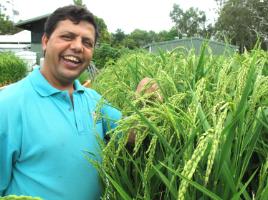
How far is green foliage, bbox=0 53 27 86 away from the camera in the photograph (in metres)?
14.8

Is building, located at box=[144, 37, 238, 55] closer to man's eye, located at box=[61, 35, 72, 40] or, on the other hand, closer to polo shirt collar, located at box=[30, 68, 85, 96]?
man's eye, located at box=[61, 35, 72, 40]

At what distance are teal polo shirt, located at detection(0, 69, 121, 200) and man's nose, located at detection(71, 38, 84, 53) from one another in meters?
0.27

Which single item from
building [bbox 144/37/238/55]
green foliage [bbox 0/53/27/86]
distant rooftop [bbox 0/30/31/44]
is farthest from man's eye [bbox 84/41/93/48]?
distant rooftop [bbox 0/30/31/44]

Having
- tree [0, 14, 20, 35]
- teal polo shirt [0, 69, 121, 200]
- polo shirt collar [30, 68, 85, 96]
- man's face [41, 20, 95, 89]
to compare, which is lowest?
tree [0, 14, 20, 35]

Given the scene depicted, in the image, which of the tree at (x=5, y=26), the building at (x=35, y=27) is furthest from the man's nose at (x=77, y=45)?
the tree at (x=5, y=26)

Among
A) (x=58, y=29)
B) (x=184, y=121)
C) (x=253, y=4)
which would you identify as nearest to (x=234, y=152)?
(x=184, y=121)

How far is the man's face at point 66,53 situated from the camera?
7.68ft

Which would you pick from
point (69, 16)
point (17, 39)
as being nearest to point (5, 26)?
point (17, 39)

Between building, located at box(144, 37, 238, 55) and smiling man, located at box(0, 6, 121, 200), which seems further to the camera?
building, located at box(144, 37, 238, 55)

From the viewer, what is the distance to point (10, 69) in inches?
596

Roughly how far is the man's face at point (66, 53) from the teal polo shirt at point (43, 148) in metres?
0.15

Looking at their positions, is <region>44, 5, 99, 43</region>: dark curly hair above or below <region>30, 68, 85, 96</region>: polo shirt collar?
above

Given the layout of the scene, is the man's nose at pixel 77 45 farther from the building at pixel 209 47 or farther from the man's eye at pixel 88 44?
the building at pixel 209 47

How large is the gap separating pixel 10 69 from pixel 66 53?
13.5 metres
